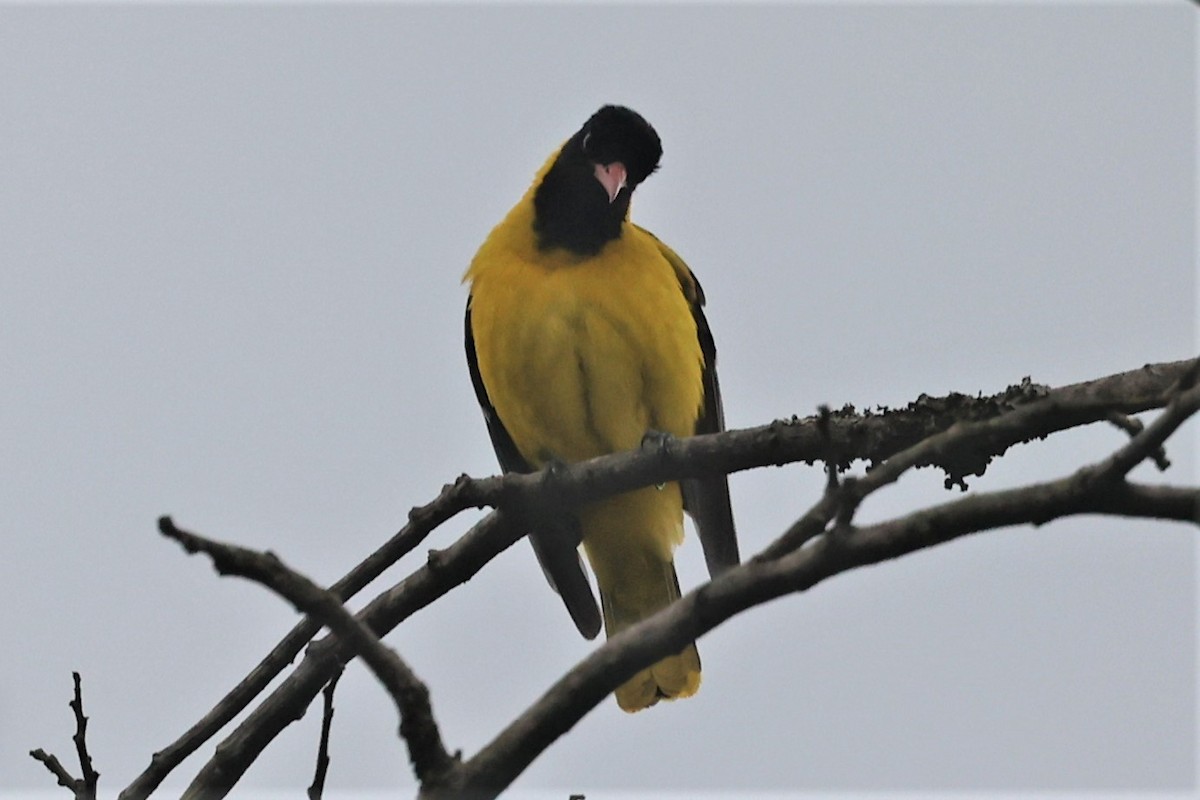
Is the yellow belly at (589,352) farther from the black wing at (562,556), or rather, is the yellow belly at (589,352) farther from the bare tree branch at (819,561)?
the bare tree branch at (819,561)

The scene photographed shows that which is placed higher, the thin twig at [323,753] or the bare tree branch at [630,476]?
the bare tree branch at [630,476]

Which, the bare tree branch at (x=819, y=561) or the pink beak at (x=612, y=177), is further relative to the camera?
the pink beak at (x=612, y=177)

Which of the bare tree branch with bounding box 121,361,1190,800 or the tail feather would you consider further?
the tail feather

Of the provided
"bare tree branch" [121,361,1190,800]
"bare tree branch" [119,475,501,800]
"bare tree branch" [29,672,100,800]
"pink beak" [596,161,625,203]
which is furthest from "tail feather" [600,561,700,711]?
"bare tree branch" [29,672,100,800]

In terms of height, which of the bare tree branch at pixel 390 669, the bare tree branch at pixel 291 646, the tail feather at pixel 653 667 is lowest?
the bare tree branch at pixel 390 669

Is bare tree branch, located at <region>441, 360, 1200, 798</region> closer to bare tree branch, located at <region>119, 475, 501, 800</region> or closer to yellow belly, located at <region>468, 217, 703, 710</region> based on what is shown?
bare tree branch, located at <region>119, 475, 501, 800</region>

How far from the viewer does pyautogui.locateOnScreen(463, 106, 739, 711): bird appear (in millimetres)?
5832

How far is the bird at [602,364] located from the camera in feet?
19.1

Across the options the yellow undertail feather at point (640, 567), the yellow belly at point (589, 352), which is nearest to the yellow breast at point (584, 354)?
the yellow belly at point (589, 352)

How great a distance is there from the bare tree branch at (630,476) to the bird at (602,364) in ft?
3.25

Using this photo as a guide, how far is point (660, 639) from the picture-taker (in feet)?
8.00

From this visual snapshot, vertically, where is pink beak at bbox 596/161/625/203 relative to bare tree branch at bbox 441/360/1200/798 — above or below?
above

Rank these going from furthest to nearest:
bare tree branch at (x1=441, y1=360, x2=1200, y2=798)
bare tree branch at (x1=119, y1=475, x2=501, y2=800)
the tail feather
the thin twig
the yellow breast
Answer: the tail feather < the yellow breast < bare tree branch at (x1=119, y1=475, x2=501, y2=800) < the thin twig < bare tree branch at (x1=441, y1=360, x2=1200, y2=798)

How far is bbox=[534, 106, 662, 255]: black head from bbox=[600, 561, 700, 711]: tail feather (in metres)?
1.45
